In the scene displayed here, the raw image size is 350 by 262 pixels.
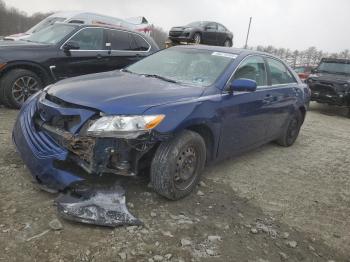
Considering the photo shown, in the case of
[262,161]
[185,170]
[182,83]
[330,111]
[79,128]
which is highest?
[182,83]

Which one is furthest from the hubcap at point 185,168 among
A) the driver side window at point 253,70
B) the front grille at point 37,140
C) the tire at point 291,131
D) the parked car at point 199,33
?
the parked car at point 199,33

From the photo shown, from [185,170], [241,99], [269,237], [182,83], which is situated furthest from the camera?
[241,99]

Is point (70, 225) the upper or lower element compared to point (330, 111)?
upper

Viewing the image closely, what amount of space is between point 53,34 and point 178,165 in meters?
5.21

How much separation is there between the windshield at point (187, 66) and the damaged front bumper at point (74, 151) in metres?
1.23

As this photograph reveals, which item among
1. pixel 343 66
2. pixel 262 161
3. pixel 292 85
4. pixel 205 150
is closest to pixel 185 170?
pixel 205 150

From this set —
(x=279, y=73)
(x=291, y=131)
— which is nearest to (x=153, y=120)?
(x=279, y=73)

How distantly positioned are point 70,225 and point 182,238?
0.95 meters

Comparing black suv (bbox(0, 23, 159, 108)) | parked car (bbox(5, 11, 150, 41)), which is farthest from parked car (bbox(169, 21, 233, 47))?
black suv (bbox(0, 23, 159, 108))

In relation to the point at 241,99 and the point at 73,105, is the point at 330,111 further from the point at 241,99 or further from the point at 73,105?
the point at 73,105

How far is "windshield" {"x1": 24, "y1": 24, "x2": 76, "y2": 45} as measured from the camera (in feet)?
25.5

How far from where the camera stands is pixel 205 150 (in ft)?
14.0

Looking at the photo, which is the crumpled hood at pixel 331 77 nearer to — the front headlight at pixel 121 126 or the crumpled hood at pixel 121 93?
the crumpled hood at pixel 121 93

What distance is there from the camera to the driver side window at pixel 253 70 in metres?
4.95
